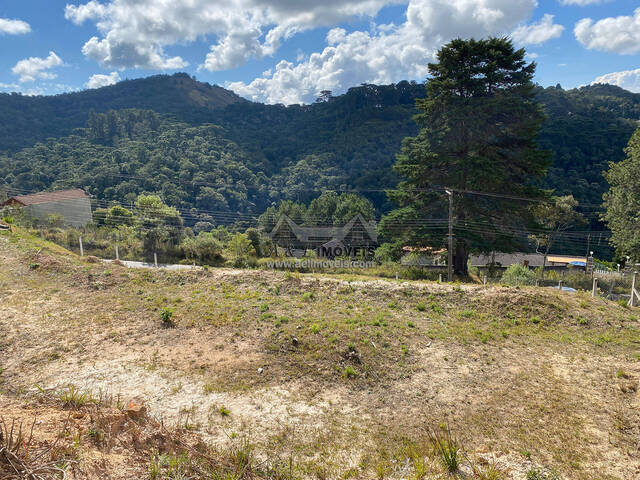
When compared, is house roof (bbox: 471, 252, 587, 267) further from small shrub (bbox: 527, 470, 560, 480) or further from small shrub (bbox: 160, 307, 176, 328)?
small shrub (bbox: 527, 470, 560, 480)

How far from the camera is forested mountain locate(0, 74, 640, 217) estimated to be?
59028 mm

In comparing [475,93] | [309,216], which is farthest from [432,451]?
[309,216]

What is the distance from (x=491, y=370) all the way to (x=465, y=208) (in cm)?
1583

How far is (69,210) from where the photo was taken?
128 feet

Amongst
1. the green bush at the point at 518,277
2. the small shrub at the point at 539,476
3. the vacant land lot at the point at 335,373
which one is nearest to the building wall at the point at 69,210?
the vacant land lot at the point at 335,373

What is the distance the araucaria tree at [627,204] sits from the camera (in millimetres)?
21344

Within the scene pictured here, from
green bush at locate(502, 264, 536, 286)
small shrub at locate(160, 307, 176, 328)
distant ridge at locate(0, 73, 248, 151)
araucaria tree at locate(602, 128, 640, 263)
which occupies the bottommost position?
green bush at locate(502, 264, 536, 286)

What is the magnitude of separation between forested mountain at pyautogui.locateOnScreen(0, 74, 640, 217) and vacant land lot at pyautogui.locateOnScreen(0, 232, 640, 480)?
48.3 m

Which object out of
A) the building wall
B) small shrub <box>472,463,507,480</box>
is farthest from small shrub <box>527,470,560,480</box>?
the building wall

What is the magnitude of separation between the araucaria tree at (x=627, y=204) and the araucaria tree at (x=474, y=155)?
654cm

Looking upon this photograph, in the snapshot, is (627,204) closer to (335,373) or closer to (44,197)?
(335,373)

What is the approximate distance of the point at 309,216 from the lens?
155ft

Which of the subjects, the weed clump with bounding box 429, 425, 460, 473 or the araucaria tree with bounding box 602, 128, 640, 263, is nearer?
the weed clump with bounding box 429, 425, 460, 473

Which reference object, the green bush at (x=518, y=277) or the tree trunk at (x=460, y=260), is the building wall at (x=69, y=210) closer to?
the tree trunk at (x=460, y=260)
